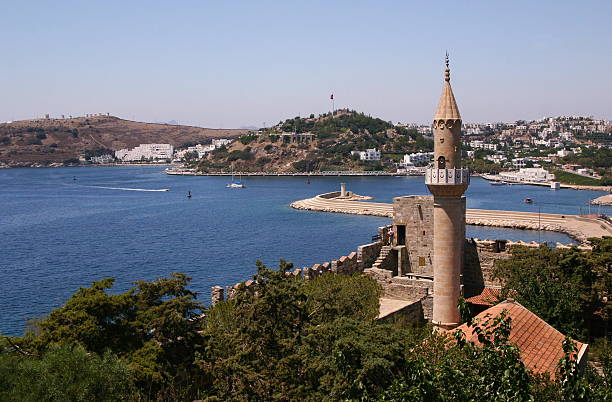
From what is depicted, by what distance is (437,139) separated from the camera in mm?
15094

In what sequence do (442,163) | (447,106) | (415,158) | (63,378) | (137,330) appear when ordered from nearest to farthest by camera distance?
1. (63,378)
2. (137,330)
3. (447,106)
4. (442,163)
5. (415,158)

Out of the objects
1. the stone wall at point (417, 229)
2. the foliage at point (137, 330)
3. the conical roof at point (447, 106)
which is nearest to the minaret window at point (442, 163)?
the conical roof at point (447, 106)

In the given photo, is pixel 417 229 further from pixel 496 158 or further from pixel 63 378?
pixel 496 158

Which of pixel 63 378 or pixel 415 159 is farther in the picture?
pixel 415 159

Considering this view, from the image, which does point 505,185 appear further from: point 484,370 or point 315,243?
point 484,370

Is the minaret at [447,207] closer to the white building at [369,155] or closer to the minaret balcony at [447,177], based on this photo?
the minaret balcony at [447,177]

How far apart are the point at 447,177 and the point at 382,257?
4.56m

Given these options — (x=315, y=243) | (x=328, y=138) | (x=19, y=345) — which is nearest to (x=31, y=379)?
(x=19, y=345)

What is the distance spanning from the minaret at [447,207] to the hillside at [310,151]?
147 metres

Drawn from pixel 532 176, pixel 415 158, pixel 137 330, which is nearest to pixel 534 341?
pixel 137 330

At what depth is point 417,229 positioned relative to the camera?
18453 mm

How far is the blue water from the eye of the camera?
3550 centimetres

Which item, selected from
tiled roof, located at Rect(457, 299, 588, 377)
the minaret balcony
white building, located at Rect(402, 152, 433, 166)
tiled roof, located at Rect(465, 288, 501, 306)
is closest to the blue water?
tiled roof, located at Rect(465, 288, 501, 306)

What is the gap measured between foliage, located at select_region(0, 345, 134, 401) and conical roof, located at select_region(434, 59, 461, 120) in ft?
31.4
